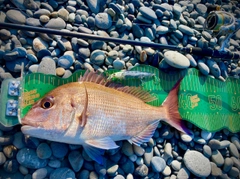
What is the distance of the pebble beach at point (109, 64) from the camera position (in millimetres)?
2469

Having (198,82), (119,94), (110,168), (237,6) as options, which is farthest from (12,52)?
(237,6)

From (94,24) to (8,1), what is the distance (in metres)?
1.16

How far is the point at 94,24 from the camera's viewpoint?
3020mm

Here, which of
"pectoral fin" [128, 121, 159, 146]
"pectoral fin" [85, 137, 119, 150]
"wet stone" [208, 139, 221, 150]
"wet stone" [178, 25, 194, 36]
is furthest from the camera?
"wet stone" [178, 25, 194, 36]

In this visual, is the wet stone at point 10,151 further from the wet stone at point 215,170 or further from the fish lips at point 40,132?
the wet stone at point 215,170

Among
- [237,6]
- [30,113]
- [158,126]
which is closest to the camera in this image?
[30,113]

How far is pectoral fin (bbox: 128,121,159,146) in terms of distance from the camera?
8.46 ft

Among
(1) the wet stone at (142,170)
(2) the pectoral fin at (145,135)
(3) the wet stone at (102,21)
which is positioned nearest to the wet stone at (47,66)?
(3) the wet stone at (102,21)

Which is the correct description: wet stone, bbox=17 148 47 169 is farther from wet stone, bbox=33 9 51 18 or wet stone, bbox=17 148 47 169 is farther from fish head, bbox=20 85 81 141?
wet stone, bbox=33 9 51 18

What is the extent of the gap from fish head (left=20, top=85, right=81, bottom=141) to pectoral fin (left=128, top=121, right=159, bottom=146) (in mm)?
812

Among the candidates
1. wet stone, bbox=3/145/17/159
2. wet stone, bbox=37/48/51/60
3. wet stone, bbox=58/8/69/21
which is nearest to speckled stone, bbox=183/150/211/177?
wet stone, bbox=3/145/17/159

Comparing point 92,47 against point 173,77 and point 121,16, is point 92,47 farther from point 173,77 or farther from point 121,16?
point 173,77

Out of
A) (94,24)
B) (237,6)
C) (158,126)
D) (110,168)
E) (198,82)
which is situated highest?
(237,6)

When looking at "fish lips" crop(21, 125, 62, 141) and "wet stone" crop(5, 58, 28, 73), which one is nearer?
"fish lips" crop(21, 125, 62, 141)
